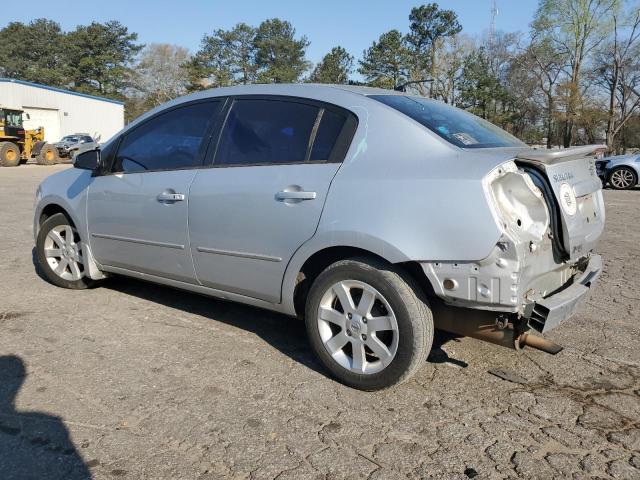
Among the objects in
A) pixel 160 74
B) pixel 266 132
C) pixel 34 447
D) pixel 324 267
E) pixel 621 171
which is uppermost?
pixel 160 74

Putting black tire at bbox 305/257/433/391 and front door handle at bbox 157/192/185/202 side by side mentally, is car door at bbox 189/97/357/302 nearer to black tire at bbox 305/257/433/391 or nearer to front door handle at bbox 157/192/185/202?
front door handle at bbox 157/192/185/202

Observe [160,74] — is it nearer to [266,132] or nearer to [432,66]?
[432,66]

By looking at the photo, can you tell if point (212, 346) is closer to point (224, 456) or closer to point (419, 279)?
point (224, 456)

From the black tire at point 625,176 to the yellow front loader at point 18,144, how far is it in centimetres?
2541

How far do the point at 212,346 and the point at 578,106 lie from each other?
49043mm

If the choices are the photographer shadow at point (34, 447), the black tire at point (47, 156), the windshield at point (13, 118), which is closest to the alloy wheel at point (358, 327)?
the photographer shadow at point (34, 447)

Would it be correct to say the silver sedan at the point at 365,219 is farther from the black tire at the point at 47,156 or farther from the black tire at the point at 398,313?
the black tire at the point at 47,156

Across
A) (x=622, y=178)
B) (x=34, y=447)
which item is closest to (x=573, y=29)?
(x=622, y=178)

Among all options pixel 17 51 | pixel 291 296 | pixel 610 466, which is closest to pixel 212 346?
pixel 291 296

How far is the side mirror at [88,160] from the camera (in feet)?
14.4

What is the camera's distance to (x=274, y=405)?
289 centimetres

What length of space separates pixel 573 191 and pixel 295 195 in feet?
5.05

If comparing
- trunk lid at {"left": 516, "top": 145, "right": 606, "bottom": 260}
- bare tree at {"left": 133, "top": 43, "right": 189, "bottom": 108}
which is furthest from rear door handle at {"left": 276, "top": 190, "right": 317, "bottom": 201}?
bare tree at {"left": 133, "top": 43, "right": 189, "bottom": 108}

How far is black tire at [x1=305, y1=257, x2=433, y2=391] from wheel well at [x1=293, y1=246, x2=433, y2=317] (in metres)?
0.04
